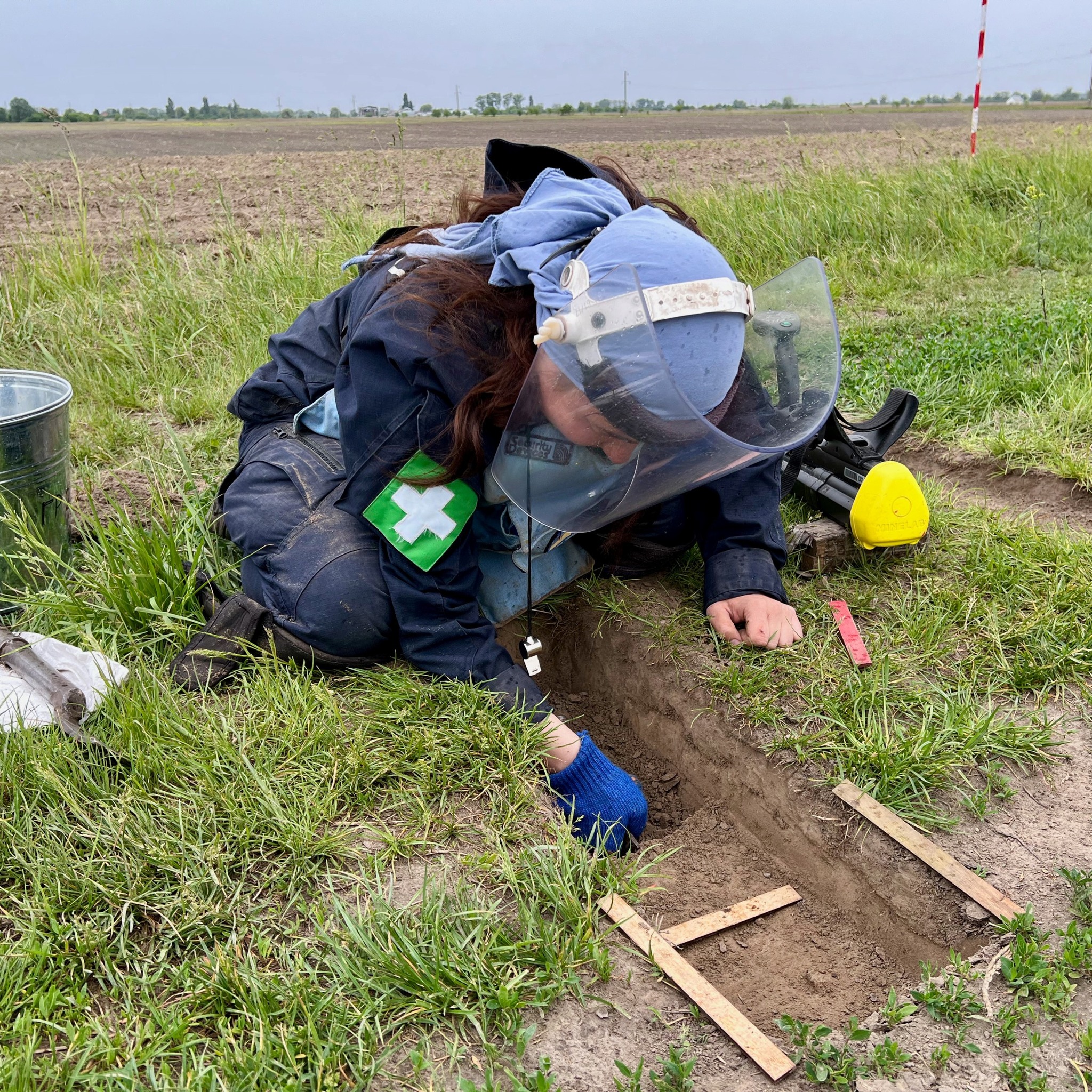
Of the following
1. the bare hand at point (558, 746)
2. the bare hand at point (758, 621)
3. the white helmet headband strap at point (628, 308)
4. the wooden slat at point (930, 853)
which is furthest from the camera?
the bare hand at point (758, 621)

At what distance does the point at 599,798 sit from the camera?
7.10ft

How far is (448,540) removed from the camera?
2.21 meters

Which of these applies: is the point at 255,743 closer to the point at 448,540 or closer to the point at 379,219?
the point at 448,540

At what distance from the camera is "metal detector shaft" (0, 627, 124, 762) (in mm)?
2115

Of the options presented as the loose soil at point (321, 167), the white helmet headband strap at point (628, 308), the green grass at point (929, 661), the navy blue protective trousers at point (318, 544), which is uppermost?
the loose soil at point (321, 167)

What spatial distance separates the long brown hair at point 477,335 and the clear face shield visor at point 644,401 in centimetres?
10

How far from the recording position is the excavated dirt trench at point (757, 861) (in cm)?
191

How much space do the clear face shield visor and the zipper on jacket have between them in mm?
712

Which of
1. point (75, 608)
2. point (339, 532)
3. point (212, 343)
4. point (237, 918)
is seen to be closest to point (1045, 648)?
point (339, 532)

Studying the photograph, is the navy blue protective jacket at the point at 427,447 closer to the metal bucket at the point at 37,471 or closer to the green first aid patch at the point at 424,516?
the green first aid patch at the point at 424,516

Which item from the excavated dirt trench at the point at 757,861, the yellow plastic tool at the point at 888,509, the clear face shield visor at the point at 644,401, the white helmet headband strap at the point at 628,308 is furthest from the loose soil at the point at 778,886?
the white helmet headband strap at the point at 628,308

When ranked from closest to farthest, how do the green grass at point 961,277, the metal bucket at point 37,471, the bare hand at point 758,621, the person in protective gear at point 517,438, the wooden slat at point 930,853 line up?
the person in protective gear at point 517,438
the wooden slat at point 930,853
the bare hand at point 758,621
the metal bucket at point 37,471
the green grass at point 961,277

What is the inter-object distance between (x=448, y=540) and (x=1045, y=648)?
159 centimetres

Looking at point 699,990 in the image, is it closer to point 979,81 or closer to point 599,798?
point 599,798
